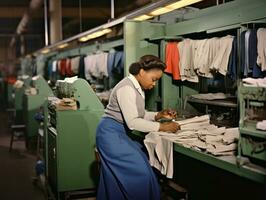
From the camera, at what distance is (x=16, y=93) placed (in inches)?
371

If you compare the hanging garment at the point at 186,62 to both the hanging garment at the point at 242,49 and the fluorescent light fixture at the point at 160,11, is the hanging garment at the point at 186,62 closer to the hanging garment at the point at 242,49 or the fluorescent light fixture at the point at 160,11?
the fluorescent light fixture at the point at 160,11

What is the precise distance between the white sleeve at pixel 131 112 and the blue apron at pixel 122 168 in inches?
7.4

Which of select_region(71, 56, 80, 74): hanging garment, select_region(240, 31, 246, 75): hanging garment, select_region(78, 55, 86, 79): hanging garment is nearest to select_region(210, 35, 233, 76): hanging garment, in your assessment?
select_region(240, 31, 246, 75): hanging garment

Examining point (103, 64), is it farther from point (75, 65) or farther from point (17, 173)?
point (17, 173)

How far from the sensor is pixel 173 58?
453cm

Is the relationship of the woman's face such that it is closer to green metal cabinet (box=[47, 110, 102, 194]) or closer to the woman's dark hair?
the woman's dark hair

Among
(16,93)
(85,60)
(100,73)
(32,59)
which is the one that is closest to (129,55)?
(100,73)

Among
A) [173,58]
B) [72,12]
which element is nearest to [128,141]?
[173,58]

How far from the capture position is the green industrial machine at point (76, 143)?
13.9 ft

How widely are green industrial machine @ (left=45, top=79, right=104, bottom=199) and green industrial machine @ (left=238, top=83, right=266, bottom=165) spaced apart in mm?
2235

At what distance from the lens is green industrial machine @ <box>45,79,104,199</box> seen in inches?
167

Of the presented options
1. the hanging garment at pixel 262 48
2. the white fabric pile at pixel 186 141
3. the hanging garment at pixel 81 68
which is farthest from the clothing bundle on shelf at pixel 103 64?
the hanging garment at pixel 262 48

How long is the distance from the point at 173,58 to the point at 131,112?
1487 mm

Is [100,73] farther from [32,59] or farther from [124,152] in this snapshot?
[32,59]
